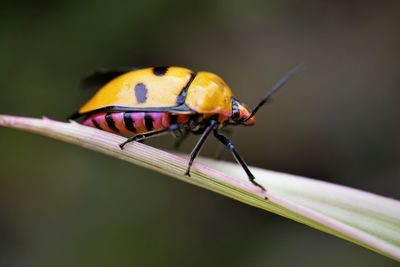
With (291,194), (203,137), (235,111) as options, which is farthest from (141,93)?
(291,194)

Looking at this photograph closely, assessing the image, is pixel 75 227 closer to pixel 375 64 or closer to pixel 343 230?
pixel 343 230

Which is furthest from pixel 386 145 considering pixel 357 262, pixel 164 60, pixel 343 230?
pixel 343 230

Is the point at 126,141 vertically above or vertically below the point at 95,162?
above

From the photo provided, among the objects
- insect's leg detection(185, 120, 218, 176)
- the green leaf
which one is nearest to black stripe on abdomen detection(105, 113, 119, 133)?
the green leaf

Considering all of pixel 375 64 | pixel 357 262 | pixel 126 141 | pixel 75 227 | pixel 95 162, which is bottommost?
pixel 357 262

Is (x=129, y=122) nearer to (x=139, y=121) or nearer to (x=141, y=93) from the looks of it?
→ (x=139, y=121)

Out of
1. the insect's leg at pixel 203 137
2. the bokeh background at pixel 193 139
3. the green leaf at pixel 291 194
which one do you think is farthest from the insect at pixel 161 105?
the bokeh background at pixel 193 139

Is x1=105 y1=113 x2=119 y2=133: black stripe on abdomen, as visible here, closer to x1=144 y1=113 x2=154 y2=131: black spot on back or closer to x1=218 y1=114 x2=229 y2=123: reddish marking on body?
x1=144 y1=113 x2=154 y2=131: black spot on back
